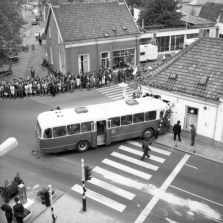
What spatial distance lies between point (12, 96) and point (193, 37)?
1376 inches

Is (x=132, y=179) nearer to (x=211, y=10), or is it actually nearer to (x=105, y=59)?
(x=105, y=59)

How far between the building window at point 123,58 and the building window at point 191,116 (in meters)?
19.6

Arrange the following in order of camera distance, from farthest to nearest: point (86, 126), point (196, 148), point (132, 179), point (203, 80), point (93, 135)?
1. point (203, 80)
2. point (196, 148)
3. point (93, 135)
4. point (86, 126)
5. point (132, 179)

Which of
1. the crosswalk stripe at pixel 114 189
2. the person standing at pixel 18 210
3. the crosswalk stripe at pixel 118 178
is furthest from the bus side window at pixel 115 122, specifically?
the person standing at pixel 18 210

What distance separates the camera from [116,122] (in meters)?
21.9

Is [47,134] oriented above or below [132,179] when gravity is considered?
above

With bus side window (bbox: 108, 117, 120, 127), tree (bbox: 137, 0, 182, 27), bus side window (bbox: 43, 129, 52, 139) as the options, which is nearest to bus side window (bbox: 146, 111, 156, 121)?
bus side window (bbox: 108, 117, 120, 127)

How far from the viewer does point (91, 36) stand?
38312mm

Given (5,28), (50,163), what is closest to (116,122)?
(50,163)

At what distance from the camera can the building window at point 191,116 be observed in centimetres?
2333

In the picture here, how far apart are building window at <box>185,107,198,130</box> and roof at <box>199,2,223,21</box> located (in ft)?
172

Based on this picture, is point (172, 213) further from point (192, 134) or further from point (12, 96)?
point (12, 96)

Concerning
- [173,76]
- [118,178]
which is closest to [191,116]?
[173,76]

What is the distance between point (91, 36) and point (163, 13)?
2493cm
